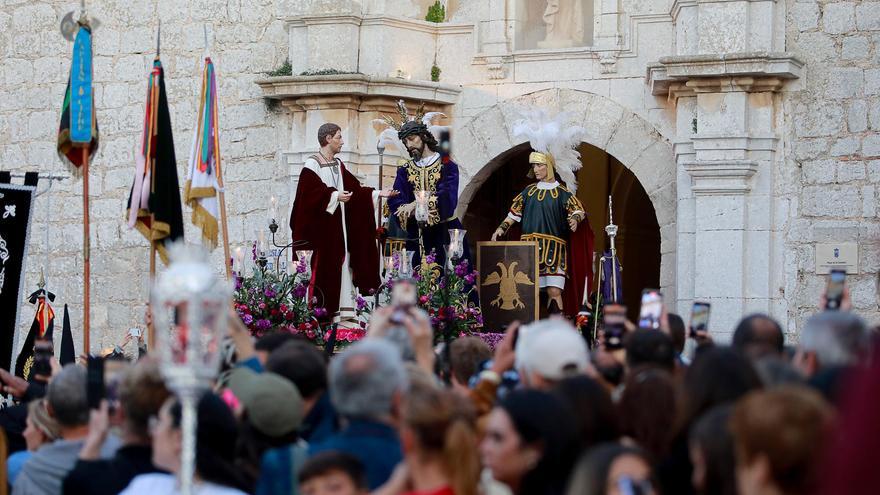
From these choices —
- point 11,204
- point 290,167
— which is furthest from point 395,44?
point 11,204

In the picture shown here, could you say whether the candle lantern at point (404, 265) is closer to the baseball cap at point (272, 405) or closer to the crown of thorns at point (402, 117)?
the crown of thorns at point (402, 117)

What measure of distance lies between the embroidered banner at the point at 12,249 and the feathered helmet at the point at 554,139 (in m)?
3.91

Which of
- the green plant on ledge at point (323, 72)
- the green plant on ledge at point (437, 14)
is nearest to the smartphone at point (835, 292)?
Answer: the green plant on ledge at point (323, 72)

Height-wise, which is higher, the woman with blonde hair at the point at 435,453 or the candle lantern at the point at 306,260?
the candle lantern at the point at 306,260

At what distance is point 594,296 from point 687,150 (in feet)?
4.81

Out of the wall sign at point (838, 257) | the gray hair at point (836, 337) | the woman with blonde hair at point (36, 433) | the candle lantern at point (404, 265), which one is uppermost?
the wall sign at point (838, 257)

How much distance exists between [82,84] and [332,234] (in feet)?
11.7

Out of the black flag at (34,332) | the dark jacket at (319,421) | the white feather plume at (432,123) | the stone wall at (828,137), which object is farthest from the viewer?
the white feather plume at (432,123)

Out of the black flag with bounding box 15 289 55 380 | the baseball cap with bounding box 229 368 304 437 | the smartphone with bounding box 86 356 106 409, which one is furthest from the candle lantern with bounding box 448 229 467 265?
the baseball cap with bounding box 229 368 304 437

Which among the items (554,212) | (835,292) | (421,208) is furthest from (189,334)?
(554,212)

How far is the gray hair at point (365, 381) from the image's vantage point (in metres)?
4.24

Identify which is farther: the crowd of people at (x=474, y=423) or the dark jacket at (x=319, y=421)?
the dark jacket at (x=319, y=421)

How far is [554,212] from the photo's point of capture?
1241 cm

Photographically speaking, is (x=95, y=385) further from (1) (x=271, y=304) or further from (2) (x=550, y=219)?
(2) (x=550, y=219)
